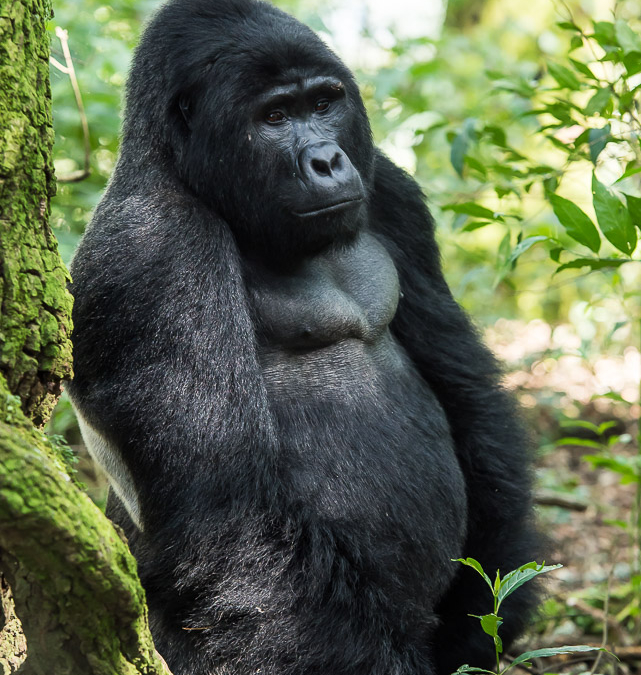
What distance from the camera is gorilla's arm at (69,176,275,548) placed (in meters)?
2.58

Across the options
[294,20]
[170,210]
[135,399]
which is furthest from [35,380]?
[294,20]

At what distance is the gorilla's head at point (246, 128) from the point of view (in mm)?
2961

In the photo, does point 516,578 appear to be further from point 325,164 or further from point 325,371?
point 325,164

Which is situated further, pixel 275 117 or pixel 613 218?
pixel 275 117

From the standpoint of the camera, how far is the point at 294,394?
3.03m

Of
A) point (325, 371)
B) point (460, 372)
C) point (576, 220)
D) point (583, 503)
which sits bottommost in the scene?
point (583, 503)

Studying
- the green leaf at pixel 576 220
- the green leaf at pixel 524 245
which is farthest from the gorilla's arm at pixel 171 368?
the green leaf at pixel 576 220

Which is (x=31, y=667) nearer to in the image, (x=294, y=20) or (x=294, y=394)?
(x=294, y=394)

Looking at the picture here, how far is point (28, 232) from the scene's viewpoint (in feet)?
6.46

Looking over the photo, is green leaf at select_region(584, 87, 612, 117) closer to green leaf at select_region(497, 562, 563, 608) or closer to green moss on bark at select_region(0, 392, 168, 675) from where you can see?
green leaf at select_region(497, 562, 563, 608)

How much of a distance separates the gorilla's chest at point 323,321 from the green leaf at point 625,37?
132cm

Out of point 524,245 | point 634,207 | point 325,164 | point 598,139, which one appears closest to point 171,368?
point 325,164

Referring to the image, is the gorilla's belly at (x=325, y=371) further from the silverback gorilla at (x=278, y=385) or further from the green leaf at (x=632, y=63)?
the green leaf at (x=632, y=63)

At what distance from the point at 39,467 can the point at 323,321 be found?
1.69 metres
